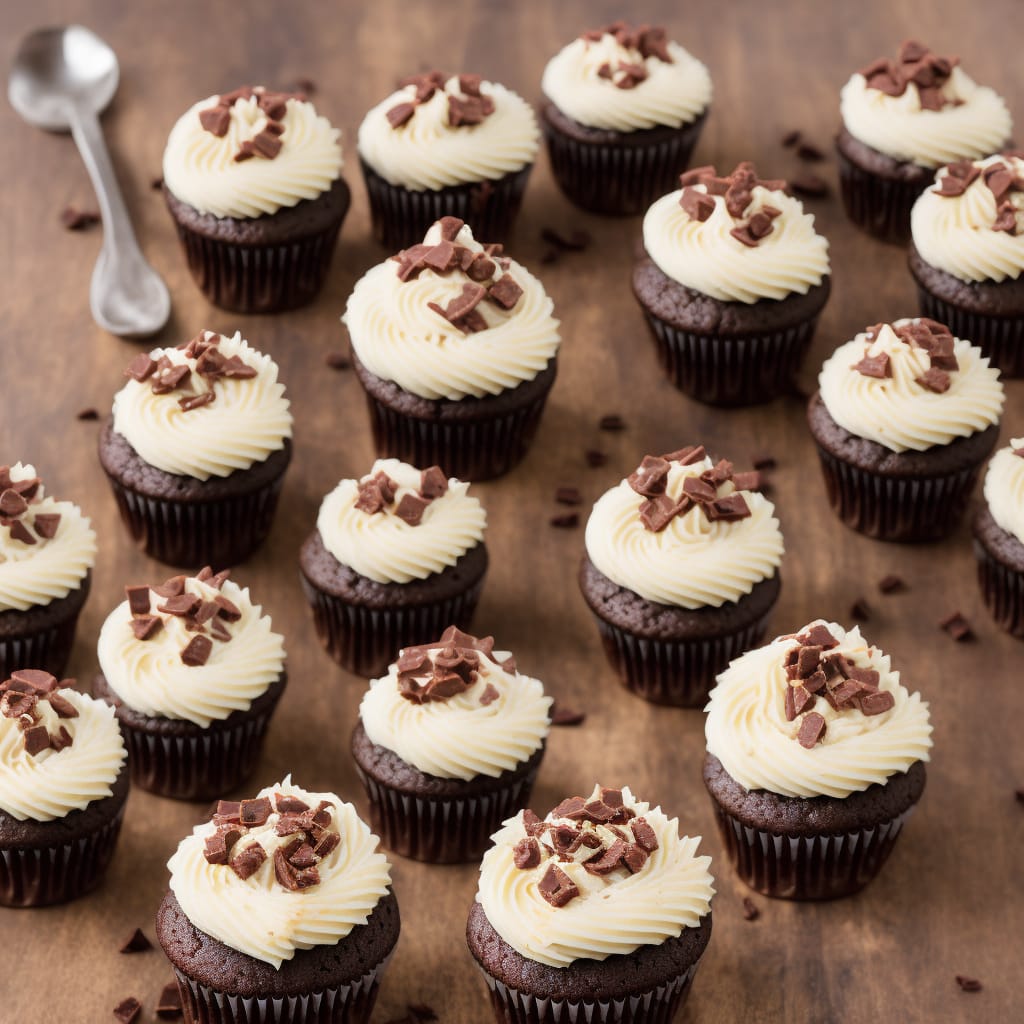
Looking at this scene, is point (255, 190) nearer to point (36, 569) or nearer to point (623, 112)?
point (623, 112)

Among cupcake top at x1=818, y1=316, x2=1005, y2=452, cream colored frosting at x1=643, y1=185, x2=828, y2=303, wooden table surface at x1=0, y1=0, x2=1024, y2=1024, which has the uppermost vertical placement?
cream colored frosting at x1=643, y1=185, x2=828, y2=303

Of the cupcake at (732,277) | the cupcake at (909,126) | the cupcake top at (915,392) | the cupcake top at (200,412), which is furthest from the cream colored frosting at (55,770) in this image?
the cupcake at (909,126)

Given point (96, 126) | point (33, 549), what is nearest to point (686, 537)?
point (33, 549)

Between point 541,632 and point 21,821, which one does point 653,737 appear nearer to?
point 541,632

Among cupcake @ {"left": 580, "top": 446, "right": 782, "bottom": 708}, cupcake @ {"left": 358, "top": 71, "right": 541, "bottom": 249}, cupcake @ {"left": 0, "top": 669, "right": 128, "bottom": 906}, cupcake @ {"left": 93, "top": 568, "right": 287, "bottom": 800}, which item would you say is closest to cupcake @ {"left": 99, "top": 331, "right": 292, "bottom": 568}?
cupcake @ {"left": 93, "top": 568, "right": 287, "bottom": 800}

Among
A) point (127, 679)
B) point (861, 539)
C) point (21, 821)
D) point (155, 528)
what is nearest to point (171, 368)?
point (155, 528)

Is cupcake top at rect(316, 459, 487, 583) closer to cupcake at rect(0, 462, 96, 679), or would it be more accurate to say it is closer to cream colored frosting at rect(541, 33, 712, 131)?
cupcake at rect(0, 462, 96, 679)

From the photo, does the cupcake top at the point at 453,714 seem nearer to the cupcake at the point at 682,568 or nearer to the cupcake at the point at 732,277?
the cupcake at the point at 682,568
